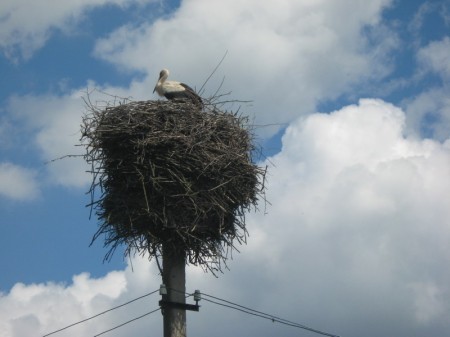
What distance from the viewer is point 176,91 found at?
9359 mm

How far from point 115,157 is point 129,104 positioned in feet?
2.59

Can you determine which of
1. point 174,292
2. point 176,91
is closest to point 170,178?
point 174,292

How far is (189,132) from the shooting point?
6.99 meters

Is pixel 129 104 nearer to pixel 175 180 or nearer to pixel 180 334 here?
pixel 175 180

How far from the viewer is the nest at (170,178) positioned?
6.31m

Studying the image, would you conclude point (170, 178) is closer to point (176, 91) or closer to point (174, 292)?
point (174, 292)

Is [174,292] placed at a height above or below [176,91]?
below

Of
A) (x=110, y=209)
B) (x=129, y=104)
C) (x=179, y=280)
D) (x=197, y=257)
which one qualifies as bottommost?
(x=179, y=280)

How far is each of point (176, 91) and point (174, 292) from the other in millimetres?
4124

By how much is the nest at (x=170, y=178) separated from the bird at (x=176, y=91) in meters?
1.00

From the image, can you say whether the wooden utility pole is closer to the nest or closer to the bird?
the nest

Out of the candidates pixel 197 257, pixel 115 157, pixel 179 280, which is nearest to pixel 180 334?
pixel 179 280

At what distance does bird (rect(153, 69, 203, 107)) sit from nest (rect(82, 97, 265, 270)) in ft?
3.28

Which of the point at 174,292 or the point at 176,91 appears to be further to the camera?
the point at 176,91
